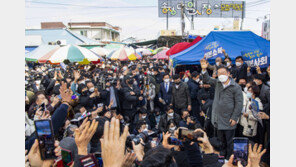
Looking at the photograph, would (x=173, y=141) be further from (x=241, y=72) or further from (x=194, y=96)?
(x=194, y=96)

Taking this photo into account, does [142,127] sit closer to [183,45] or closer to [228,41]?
[228,41]

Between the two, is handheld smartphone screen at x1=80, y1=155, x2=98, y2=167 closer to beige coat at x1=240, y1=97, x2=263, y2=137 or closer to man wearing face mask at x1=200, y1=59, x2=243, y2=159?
man wearing face mask at x1=200, y1=59, x2=243, y2=159

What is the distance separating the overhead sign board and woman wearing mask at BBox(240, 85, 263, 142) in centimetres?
3256

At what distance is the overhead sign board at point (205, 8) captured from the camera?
121ft

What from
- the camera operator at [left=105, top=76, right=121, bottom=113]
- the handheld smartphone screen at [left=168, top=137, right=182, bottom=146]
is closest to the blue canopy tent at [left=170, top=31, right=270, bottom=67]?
the camera operator at [left=105, top=76, right=121, bottom=113]

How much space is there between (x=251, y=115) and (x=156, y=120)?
11.9ft

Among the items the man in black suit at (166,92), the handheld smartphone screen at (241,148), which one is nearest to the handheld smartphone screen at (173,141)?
the handheld smartphone screen at (241,148)

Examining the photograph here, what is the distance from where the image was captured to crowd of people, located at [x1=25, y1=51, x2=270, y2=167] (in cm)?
163

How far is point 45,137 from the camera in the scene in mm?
1755

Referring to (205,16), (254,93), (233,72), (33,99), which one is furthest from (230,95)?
(205,16)

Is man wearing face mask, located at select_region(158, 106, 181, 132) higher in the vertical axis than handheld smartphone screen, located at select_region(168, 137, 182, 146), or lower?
lower

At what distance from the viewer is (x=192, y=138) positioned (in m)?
1.92

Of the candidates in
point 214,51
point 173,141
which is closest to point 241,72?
point 214,51

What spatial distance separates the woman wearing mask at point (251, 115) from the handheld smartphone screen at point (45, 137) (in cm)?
346
